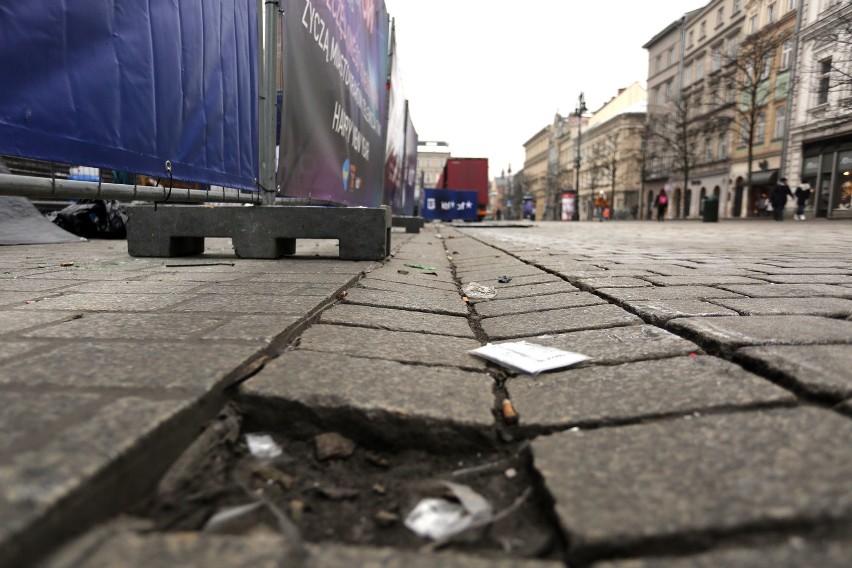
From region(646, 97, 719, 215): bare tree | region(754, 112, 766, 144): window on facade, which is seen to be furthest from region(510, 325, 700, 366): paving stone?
region(754, 112, 766, 144): window on facade

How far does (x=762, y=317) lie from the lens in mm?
2076

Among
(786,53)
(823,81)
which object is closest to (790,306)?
(823,81)

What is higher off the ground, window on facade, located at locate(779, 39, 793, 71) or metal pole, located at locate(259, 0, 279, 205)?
window on facade, located at locate(779, 39, 793, 71)

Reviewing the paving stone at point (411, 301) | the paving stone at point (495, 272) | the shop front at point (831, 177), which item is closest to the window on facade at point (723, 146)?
the shop front at point (831, 177)

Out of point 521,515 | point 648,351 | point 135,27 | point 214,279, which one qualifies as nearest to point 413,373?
point 521,515

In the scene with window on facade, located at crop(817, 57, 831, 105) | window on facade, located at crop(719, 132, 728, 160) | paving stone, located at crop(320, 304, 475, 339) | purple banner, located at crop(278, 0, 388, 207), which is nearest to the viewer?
paving stone, located at crop(320, 304, 475, 339)

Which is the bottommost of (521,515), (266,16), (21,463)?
(521,515)

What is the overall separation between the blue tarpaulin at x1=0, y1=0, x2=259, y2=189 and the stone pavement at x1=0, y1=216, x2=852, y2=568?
0.79m

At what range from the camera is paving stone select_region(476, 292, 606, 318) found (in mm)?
2596

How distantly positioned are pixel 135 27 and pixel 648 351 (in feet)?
9.37

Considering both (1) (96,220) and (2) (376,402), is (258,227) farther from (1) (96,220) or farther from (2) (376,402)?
(1) (96,220)

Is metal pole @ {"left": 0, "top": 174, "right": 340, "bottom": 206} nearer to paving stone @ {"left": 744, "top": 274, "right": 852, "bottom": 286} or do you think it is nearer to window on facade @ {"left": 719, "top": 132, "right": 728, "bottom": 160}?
paving stone @ {"left": 744, "top": 274, "right": 852, "bottom": 286}

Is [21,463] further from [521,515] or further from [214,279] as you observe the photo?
[214,279]

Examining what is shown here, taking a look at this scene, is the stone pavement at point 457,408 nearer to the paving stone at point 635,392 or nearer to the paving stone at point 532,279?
the paving stone at point 635,392
